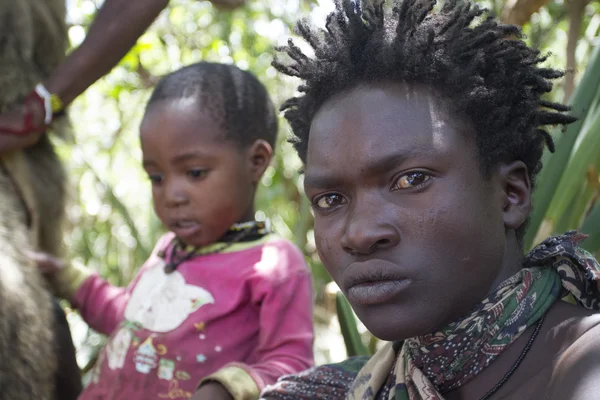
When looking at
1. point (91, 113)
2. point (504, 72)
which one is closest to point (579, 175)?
point (504, 72)

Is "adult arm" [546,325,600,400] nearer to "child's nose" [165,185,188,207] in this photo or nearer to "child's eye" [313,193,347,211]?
"child's eye" [313,193,347,211]

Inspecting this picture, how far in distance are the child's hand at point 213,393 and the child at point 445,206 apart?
443mm

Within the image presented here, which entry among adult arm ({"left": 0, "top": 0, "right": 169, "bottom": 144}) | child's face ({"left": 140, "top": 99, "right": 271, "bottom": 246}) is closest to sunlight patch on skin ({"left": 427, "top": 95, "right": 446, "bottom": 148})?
child's face ({"left": 140, "top": 99, "right": 271, "bottom": 246})

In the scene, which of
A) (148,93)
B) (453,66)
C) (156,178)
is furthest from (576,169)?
(148,93)

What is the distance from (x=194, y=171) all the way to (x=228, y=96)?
25 centimetres

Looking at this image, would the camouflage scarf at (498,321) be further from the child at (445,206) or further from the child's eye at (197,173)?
the child's eye at (197,173)

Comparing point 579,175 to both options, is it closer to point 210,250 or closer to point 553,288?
point 553,288

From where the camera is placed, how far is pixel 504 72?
1.39m

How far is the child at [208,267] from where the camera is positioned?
1.98m

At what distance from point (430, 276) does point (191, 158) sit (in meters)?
1.01

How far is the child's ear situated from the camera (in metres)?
2.20

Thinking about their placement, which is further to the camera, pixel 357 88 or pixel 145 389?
pixel 145 389

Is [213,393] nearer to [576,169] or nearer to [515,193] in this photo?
[515,193]

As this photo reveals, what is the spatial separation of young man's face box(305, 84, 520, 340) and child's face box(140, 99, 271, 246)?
81cm
